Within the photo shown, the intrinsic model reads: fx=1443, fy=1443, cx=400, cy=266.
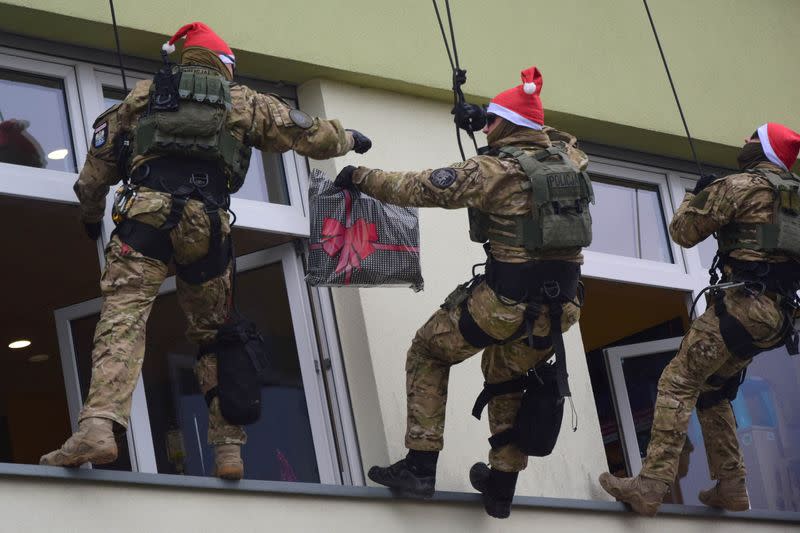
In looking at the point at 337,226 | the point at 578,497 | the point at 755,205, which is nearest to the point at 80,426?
the point at 337,226

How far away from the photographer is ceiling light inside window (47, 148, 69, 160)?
634 centimetres

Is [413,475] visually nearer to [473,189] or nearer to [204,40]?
[473,189]

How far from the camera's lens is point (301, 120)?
5.92 metres

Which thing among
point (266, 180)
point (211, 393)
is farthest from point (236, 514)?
point (266, 180)

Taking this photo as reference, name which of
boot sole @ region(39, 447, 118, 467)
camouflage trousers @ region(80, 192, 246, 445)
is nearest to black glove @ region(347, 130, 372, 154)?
camouflage trousers @ region(80, 192, 246, 445)

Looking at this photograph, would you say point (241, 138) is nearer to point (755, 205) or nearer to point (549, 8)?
point (755, 205)

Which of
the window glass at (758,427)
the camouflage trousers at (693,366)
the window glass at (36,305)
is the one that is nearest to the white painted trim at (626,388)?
the window glass at (758,427)

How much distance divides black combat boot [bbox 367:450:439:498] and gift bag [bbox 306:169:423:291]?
31.8 inches

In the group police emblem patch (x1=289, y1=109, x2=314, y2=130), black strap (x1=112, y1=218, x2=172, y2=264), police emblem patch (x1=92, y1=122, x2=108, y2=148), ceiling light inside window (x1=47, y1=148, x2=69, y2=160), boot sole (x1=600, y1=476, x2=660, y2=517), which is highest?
ceiling light inside window (x1=47, y1=148, x2=69, y2=160)

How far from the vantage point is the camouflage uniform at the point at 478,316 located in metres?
5.96

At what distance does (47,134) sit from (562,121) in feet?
9.87

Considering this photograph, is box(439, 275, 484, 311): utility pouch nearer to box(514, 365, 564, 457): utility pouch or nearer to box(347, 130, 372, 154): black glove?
box(514, 365, 564, 457): utility pouch

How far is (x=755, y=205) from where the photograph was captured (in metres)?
6.74

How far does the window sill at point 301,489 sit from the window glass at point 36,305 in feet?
5.03
